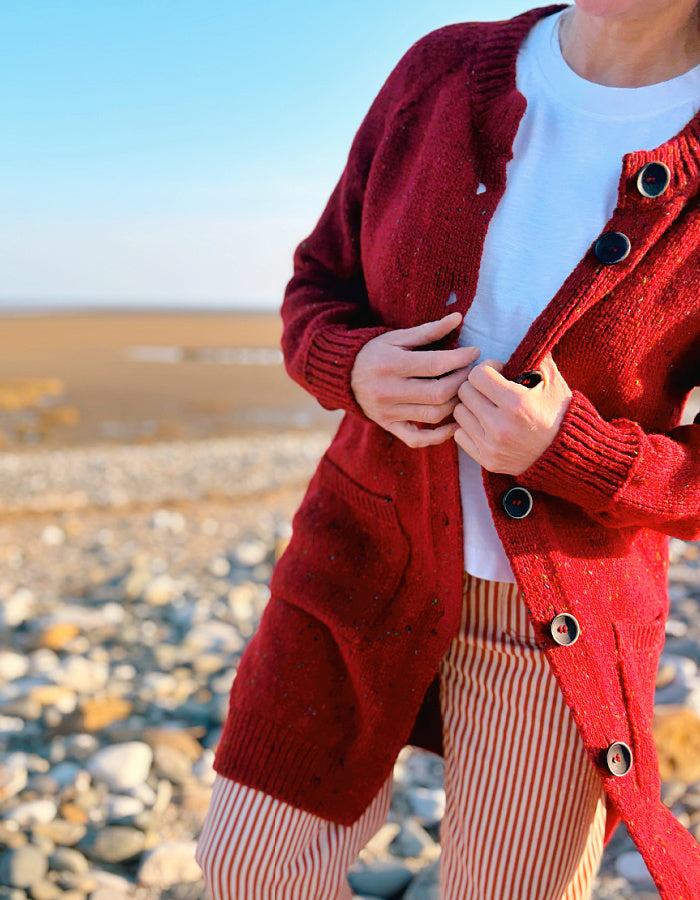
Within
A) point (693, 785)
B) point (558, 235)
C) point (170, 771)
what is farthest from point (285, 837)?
point (693, 785)

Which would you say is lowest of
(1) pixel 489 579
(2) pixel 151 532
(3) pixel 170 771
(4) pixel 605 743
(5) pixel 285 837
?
(2) pixel 151 532

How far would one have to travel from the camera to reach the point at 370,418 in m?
1.62

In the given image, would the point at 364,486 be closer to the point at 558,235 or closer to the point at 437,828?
the point at 558,235

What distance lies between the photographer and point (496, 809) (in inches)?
64.4

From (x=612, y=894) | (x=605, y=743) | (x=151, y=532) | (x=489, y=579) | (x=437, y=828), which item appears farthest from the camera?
(x=151, y=532)

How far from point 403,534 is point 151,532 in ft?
14.3

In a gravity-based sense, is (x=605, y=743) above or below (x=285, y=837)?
above

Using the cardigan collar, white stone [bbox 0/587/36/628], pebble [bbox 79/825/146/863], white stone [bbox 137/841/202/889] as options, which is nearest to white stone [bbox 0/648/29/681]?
white stone [bbox 0/587/36/628]

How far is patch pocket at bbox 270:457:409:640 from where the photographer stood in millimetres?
1682

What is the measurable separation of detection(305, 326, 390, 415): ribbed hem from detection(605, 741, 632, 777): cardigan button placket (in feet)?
2.54

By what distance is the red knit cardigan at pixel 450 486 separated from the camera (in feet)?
4.76

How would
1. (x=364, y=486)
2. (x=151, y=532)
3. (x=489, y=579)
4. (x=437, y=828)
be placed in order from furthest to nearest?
(x=151, y=532)
(x=437, y=828)
(x=364, y=486)
(x=489, y=579)

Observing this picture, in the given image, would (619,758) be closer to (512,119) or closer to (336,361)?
(336,361)

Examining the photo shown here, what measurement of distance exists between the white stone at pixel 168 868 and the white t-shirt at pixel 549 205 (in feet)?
4.91
